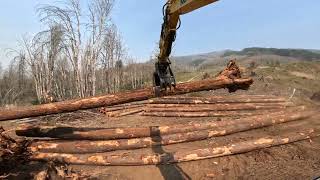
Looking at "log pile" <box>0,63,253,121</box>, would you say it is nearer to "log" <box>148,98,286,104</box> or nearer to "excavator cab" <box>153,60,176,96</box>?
"excavator cab" <box>153,60,176,96</box>

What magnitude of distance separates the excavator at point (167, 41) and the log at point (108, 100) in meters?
0.75

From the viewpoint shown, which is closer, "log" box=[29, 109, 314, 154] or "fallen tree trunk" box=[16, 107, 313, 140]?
"log" box=[29, 109, 314, 154]

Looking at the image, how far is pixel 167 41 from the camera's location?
28.3 ft

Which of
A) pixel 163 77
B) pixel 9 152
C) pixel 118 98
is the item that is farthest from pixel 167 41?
pixel 9 152

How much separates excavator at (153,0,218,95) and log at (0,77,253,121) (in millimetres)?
748

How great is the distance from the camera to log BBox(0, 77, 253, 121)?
9.40 meters

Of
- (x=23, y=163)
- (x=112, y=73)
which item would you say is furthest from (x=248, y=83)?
(x=112, y=73)

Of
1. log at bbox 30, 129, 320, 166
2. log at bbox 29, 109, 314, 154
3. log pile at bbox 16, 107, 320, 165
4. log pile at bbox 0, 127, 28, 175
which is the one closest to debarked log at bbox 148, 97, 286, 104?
log pile at bbox 16, 107, 320, 165

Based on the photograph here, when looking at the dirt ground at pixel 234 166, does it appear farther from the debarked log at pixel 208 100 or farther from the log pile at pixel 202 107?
the debarked log at pixel 208 100

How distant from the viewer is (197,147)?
11.7 metres

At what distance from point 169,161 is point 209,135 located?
219cm

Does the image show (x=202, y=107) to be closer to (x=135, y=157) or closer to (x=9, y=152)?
(x=135, y=157)

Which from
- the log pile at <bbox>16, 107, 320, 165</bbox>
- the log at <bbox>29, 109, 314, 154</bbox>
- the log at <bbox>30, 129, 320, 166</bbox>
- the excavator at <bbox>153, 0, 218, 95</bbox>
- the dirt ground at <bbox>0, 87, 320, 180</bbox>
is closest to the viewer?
the excavator at <bbox>153, 0, 218, 95</bbox>

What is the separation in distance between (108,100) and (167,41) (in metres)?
2.05
